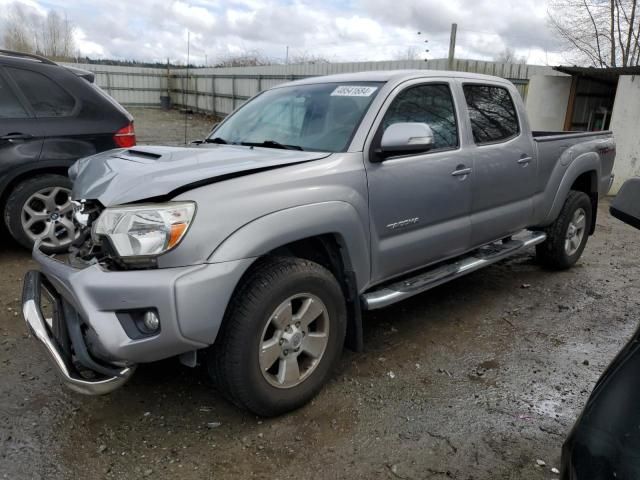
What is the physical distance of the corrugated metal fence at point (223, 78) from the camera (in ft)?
40.6

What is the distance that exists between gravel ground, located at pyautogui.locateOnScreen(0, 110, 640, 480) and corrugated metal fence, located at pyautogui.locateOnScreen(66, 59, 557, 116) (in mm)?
9060

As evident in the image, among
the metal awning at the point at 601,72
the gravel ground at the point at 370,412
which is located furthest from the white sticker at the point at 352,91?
the metal awning at the point at 601,72

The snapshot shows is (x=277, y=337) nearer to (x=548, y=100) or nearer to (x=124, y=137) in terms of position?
(x=124, y=137)

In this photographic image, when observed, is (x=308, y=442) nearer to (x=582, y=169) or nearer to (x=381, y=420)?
(x=381, y=420)

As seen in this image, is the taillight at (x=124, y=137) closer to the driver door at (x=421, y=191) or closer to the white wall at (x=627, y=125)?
the driver door at (x=421, y=191)

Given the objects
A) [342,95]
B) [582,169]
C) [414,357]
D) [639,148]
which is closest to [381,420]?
[414,357]

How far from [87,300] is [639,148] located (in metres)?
9.79

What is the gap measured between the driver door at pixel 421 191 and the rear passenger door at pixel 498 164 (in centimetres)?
16

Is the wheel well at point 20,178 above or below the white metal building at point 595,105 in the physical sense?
below

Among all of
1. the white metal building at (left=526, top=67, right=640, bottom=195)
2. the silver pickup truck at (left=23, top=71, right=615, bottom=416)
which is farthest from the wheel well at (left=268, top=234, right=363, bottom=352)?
the white metal building at (left=526, top=67, right=640, bottom=195)

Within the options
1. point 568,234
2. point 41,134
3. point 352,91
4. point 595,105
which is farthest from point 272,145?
point 595,105

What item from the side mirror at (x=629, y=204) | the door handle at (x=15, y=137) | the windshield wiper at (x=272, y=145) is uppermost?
the side mirror at (x=629, y=204)

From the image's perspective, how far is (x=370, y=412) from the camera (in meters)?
2.92

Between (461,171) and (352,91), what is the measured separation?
37.2 inches
